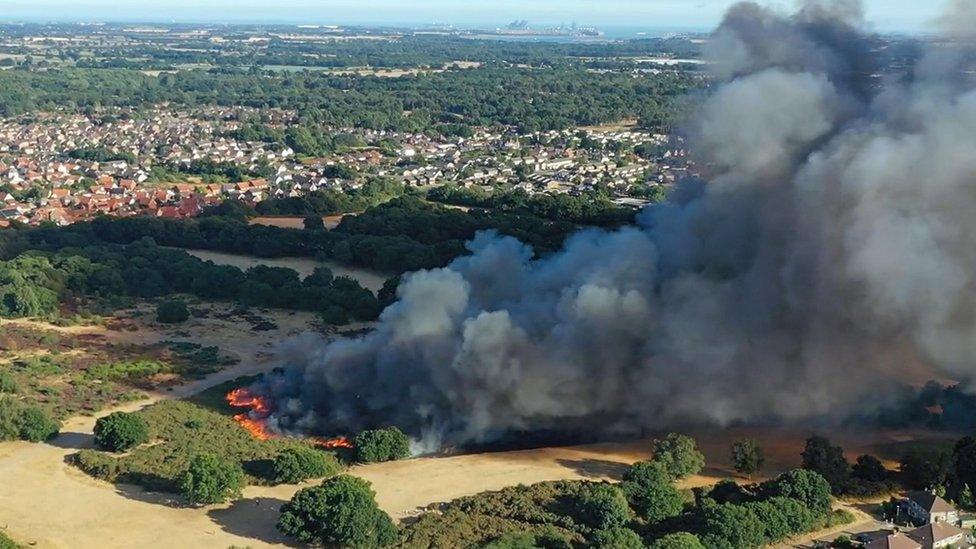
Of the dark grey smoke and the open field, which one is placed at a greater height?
the dark grey smoke

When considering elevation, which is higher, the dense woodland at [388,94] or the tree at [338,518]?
the dense woodland at [388,94]

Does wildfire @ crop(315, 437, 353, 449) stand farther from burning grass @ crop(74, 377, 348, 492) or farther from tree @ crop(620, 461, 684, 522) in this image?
tree @ crop(620, 461, 684, 522)

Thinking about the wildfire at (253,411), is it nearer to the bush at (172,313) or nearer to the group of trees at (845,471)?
the bush at (172,313)

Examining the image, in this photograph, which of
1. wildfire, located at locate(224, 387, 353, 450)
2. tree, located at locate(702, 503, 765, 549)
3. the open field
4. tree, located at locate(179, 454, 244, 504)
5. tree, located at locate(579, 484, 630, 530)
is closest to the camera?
tree, located at locate(702, 503, 765, 549)

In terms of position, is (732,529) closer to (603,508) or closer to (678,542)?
(678,542)

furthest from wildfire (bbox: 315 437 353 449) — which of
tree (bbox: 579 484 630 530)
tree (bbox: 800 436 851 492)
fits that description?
tree (bbox: 800 436 851 492)

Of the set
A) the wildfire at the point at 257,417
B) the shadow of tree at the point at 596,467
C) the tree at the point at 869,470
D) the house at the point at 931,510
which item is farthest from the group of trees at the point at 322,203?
the house at the point at 931,510

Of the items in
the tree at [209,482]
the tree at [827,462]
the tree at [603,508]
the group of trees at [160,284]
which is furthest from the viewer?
the group of trees at [160,284]
